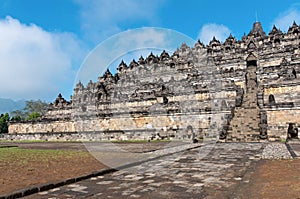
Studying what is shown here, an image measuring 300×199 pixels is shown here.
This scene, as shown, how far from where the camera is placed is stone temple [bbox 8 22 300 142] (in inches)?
857

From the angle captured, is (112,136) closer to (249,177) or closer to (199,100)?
(199,100)

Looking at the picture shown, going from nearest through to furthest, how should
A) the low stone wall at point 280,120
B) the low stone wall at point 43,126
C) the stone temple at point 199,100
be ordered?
the low stone wall at point 280,120 → the stone temple at point 199,100 → the low stone wall at point 43,126

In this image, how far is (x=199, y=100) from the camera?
90.2 feet

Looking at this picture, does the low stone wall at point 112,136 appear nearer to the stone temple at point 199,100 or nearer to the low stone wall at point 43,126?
the stone temple at point 199,100

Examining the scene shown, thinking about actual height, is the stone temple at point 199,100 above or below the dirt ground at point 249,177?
above

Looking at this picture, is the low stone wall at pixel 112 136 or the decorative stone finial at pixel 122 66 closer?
the low stone wall at pixel 112 136

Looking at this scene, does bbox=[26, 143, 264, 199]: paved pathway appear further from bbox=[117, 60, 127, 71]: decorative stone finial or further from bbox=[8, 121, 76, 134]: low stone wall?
bbox=[117, 60, 127, 71]: decorative stone finial

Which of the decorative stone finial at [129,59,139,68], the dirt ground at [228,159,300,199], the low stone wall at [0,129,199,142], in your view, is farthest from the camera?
the decorative stone finial at [129,59,139,68]

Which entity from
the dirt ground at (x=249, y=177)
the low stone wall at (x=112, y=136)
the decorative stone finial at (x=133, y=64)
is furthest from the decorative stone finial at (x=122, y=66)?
the dirt ground at (x=249, y=177)

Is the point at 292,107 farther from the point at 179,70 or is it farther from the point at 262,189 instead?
the point at 179,70

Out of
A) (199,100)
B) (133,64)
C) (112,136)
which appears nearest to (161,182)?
(112,136)

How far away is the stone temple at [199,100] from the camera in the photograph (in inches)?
857

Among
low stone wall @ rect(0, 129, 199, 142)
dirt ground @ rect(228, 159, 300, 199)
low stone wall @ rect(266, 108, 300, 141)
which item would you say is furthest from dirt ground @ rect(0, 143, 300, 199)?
low stone wall @ rect(0, 129, 199, 142)

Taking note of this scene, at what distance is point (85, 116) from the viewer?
112 ft
